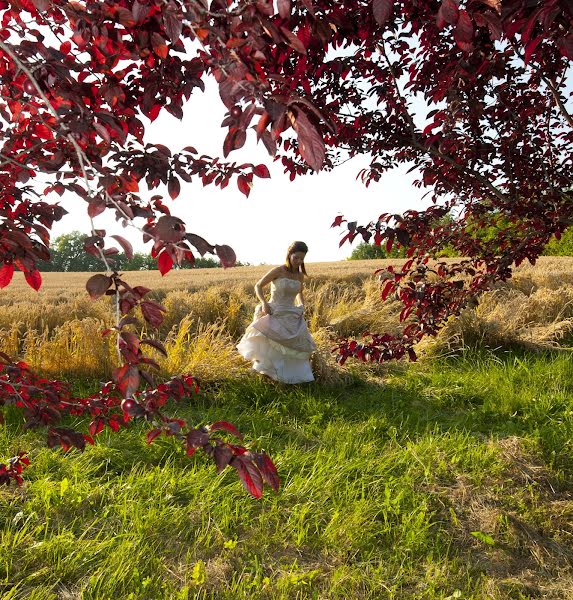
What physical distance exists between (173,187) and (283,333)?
12.1ft

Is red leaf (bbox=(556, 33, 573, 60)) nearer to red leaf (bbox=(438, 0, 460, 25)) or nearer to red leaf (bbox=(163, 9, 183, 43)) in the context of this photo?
red leaf (bbox=(438, 0, 460, 25))

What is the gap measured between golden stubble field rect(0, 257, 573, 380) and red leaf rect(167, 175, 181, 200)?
3.05 m

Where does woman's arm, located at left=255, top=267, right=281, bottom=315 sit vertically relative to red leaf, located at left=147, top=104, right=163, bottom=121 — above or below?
below

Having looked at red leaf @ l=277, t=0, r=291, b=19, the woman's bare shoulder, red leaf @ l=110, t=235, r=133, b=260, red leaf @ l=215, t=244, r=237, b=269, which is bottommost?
the woman's bare shoulder

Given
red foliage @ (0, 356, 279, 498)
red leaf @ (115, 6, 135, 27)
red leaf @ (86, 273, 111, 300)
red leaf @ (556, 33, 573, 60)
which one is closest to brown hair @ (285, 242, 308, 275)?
red foliage @ (0, 356, 279, 498)

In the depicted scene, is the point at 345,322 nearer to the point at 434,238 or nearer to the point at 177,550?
the point at 434,238

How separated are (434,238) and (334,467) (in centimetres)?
178

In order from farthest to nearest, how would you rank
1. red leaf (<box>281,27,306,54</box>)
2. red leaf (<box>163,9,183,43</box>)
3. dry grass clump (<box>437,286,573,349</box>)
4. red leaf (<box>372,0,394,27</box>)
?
dry grass clump (<box>437,286,573,349</box>) → red leaf (<box>372,0,394,27</box>) → red leaf (<box>163,9,183,43</box>) → red leaf (<box>281,27,306,54</box>)

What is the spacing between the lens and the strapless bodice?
5.68 metres

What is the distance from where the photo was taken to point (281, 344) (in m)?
5.45

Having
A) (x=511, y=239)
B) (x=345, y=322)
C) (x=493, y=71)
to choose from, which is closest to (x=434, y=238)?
(x=511, y=239)

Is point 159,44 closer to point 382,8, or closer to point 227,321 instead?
point 382,8

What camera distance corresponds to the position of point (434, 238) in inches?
150

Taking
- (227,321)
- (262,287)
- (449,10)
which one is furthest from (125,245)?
(227,321)
